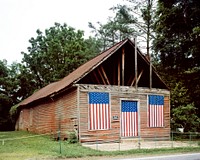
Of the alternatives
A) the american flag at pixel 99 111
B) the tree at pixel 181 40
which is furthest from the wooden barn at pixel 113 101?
the tree at pixel 181 40

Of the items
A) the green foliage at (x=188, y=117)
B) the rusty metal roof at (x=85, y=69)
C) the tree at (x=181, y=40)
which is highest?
the tree at (x=181, y=40)

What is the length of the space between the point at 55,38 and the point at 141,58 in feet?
91.0

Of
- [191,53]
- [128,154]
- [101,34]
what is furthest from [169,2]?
[101,34]

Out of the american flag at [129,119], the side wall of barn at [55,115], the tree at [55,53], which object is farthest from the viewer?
the tree at [55,53]

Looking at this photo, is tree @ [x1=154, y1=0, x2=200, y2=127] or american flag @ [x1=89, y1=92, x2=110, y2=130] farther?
tree @ [x1=154, y1=0, x2=200, y2=127]

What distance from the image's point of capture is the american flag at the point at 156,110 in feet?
70.0

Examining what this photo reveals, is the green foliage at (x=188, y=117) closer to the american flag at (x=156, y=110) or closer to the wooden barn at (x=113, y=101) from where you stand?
the wooden barn at (x=113, y=101)

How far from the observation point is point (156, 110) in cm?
2158

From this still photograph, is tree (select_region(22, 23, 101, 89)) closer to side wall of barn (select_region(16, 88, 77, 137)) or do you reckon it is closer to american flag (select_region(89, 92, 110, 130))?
side wall of barn (select_region(16, 88, 77, 137))

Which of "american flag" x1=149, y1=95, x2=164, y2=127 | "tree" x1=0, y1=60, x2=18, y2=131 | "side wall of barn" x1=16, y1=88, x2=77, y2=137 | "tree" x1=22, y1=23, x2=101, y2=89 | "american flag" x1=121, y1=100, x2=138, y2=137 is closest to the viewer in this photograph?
"side wall of barn" x1=16, y1=88, x2=77, y2=137

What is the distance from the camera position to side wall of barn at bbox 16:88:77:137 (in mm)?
19514

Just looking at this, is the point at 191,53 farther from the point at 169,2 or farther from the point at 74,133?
the point at 74,133

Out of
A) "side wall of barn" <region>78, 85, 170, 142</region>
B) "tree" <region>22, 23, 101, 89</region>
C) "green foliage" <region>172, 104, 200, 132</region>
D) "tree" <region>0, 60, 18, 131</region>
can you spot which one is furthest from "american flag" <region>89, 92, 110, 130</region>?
"tree" <region>0, 60, 18, 131</region>

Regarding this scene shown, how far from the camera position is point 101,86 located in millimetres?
19562
